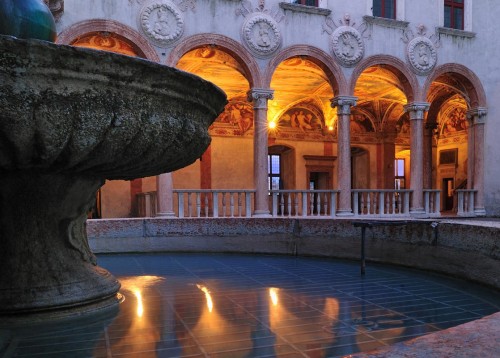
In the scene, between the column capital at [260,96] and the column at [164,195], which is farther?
the column capital at [260,96]

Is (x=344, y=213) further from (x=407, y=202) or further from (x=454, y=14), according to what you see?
(x=454, y=14)

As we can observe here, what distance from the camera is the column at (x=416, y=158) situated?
43.3ft

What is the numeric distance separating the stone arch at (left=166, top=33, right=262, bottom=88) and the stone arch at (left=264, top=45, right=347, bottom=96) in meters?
0.32

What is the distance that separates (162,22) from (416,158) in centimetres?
748

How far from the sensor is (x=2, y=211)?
325 cm

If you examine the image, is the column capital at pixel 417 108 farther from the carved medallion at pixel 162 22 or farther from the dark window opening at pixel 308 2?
the carved medallion at pixel 162 22

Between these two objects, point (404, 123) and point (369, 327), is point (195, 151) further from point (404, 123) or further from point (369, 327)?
point (404, 123)

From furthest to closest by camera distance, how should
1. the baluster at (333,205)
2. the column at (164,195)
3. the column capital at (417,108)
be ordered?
the column capital at (417,108)
the baluster at (333,205)
the column at (164,195)

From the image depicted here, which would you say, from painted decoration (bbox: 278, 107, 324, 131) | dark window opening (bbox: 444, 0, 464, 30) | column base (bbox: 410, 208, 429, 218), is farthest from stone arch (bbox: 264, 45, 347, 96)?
painted decoration (bbox: 278, 107, 324, 131)

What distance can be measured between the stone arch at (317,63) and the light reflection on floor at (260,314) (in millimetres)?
7848

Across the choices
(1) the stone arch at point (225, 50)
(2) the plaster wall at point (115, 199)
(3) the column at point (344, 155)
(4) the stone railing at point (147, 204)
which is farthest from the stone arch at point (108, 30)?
(2) the plaster wall at point (115, 199)

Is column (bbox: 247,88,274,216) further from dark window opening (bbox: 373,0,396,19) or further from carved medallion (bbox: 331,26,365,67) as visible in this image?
dark window opening (bbox: 373,0,396,19)

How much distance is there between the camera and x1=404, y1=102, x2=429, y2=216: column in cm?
1321

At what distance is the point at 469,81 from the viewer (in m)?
14.1
